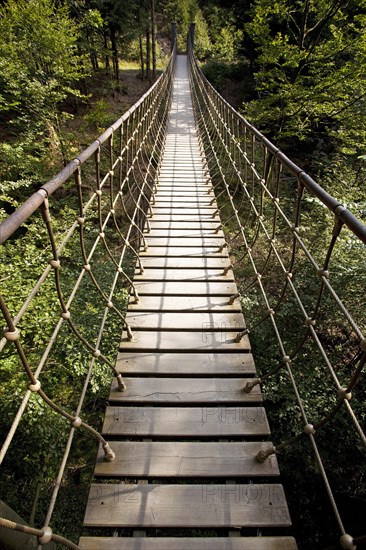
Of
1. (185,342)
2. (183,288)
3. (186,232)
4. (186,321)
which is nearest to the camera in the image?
(185,342)

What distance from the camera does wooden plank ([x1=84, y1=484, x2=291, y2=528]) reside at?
1.09m

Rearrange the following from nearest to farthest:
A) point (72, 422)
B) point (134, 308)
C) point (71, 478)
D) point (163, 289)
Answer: point (72, 422), point (134, 308), point (163, 289), point (71, 478)

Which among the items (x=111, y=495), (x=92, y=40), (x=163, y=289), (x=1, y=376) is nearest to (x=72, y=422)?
(x=111, y=495)

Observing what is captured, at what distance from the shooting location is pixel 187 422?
1.38m

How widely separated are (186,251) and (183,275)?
0.35 m

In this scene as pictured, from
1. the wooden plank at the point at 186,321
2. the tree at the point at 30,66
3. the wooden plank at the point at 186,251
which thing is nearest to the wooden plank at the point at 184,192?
the wooden plank at the point at 186,251

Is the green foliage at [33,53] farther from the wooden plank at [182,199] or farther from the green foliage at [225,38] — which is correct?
the green foliage at [225,38]

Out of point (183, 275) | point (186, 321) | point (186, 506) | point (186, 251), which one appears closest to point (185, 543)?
point (186, 506)

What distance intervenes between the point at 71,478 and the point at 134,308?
350cm

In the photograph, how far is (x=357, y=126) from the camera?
673 cm

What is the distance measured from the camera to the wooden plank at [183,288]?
2.11m

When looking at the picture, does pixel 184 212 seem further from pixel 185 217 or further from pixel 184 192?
pixel 184 192

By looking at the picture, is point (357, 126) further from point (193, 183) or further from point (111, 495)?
point (111, 495)

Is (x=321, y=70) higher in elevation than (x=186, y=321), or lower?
higher
